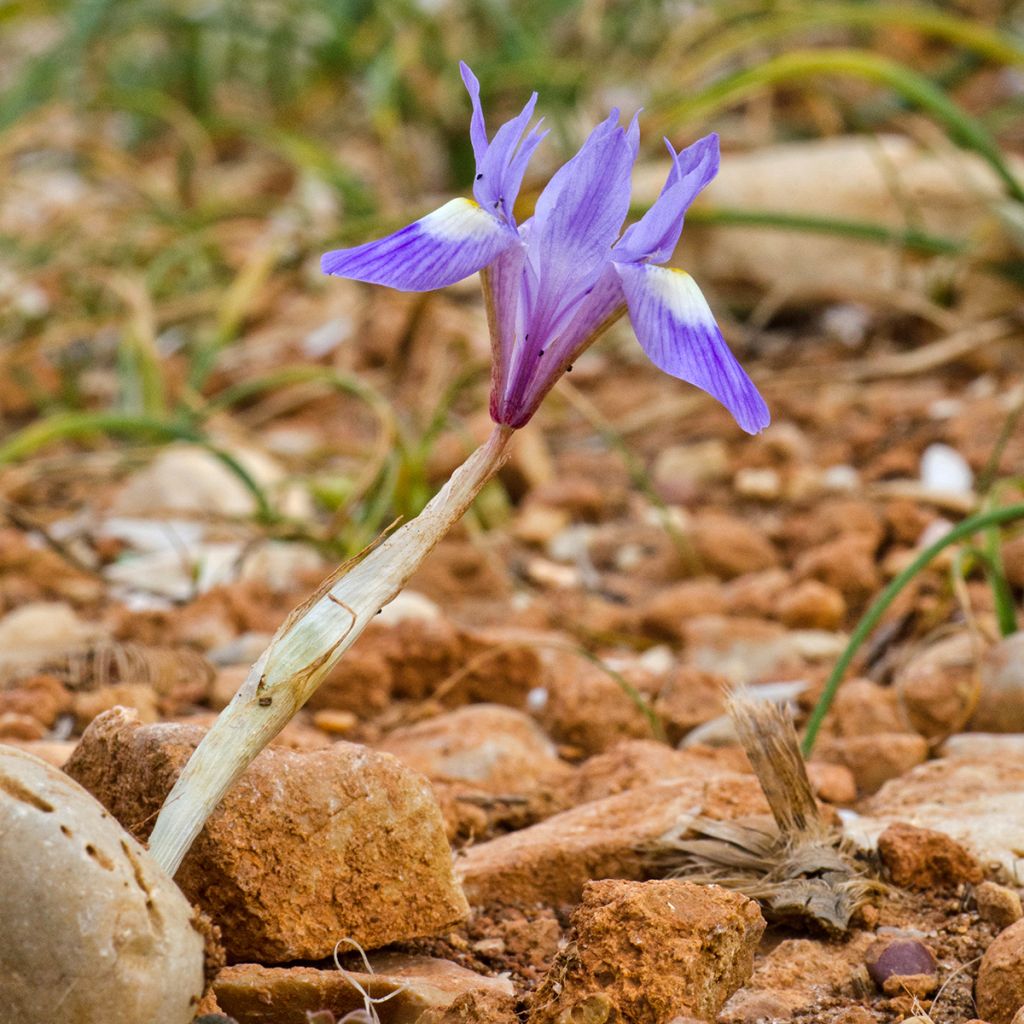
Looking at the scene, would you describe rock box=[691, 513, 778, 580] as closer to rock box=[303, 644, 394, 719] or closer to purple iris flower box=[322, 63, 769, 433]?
rock box=[303, 644, 394, 719]

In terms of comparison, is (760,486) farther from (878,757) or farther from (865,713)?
(878,757)

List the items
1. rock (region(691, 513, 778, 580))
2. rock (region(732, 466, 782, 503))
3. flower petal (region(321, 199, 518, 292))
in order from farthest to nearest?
rock (region(732, 466, 782, 503)) < rock (region(691, 513, 778, 580)) < flower petal (region(321, 199, 518, 292))

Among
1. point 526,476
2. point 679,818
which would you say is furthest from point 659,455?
point 679,818

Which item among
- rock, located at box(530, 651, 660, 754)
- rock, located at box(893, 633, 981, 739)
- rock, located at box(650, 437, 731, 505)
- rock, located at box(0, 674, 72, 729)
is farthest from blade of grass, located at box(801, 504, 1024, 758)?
rock, located at box(650, 437, 731, 505)

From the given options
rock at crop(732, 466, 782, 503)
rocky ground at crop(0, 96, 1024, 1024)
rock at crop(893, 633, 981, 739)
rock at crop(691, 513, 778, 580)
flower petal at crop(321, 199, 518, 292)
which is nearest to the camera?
flower petal at crop(321, 199, 518, 292)

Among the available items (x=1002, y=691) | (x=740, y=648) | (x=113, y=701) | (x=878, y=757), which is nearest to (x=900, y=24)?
(x=740, y=648)

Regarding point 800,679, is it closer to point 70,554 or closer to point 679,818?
point 679,818
